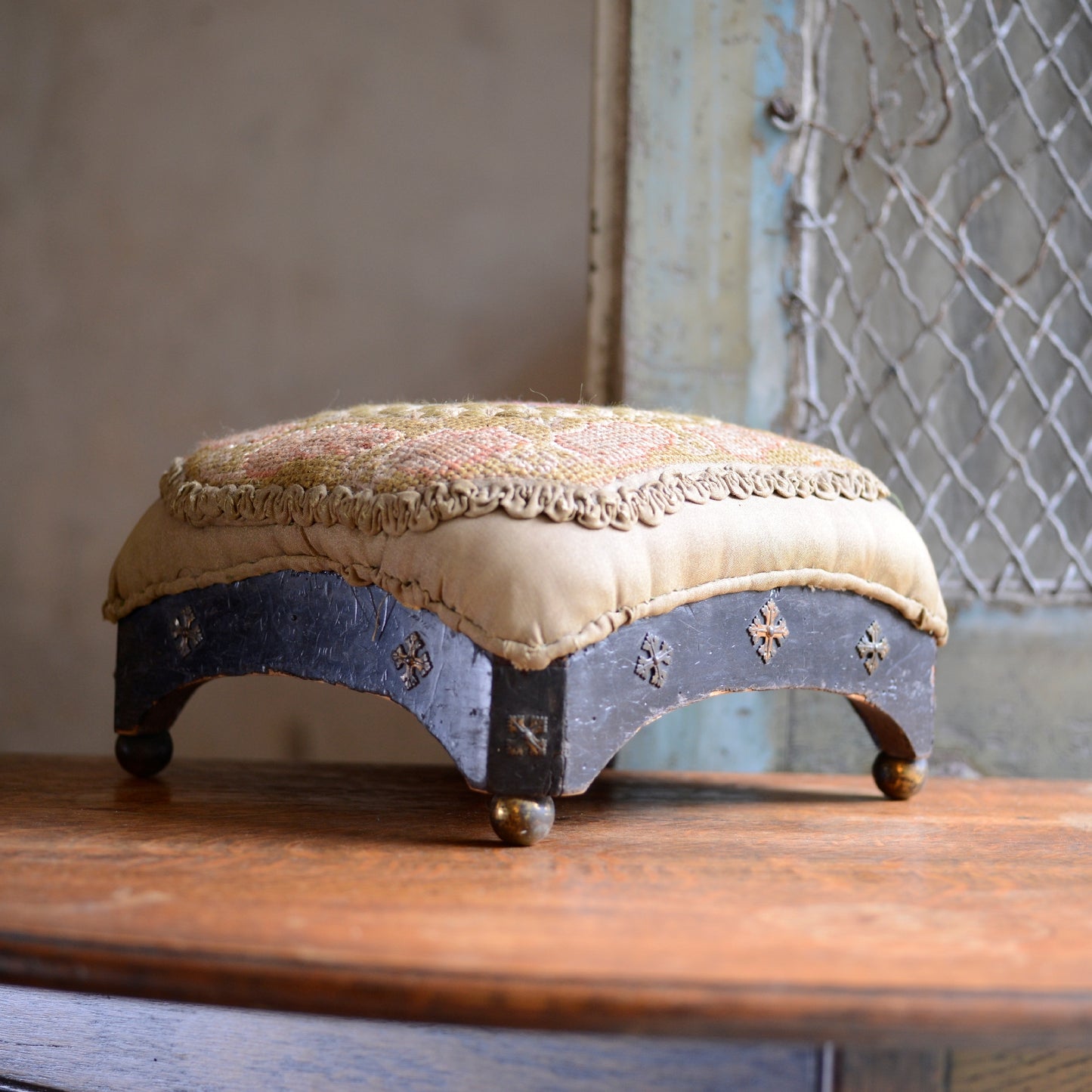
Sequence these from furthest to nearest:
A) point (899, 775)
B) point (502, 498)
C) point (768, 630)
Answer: point (899, 775)
point (768, 630)
point (502, 498)

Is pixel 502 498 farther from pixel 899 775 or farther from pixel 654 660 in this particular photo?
pixel 899 775

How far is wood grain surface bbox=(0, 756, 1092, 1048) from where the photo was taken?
44 cm

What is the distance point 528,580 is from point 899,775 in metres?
0.47

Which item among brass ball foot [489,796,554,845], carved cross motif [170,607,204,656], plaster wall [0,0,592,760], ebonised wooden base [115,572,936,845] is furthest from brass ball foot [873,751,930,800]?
plaster wall [0,0,592,760]

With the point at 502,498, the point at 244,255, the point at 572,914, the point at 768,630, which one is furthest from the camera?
the point at 244,255

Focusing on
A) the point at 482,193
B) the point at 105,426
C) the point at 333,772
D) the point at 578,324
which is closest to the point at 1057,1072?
the point at 333,772

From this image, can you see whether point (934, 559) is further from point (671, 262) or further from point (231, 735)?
point (231, 735)

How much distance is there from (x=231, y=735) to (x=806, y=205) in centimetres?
156

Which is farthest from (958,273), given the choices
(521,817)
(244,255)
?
(244,255)

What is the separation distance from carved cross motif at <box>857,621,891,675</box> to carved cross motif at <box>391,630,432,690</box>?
1.12ft

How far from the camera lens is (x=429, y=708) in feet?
2.20

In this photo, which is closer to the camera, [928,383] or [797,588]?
[797,588]

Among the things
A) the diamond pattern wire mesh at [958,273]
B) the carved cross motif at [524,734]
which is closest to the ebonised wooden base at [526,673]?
the carved cross motif at [524,734]

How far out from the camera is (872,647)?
827mm
